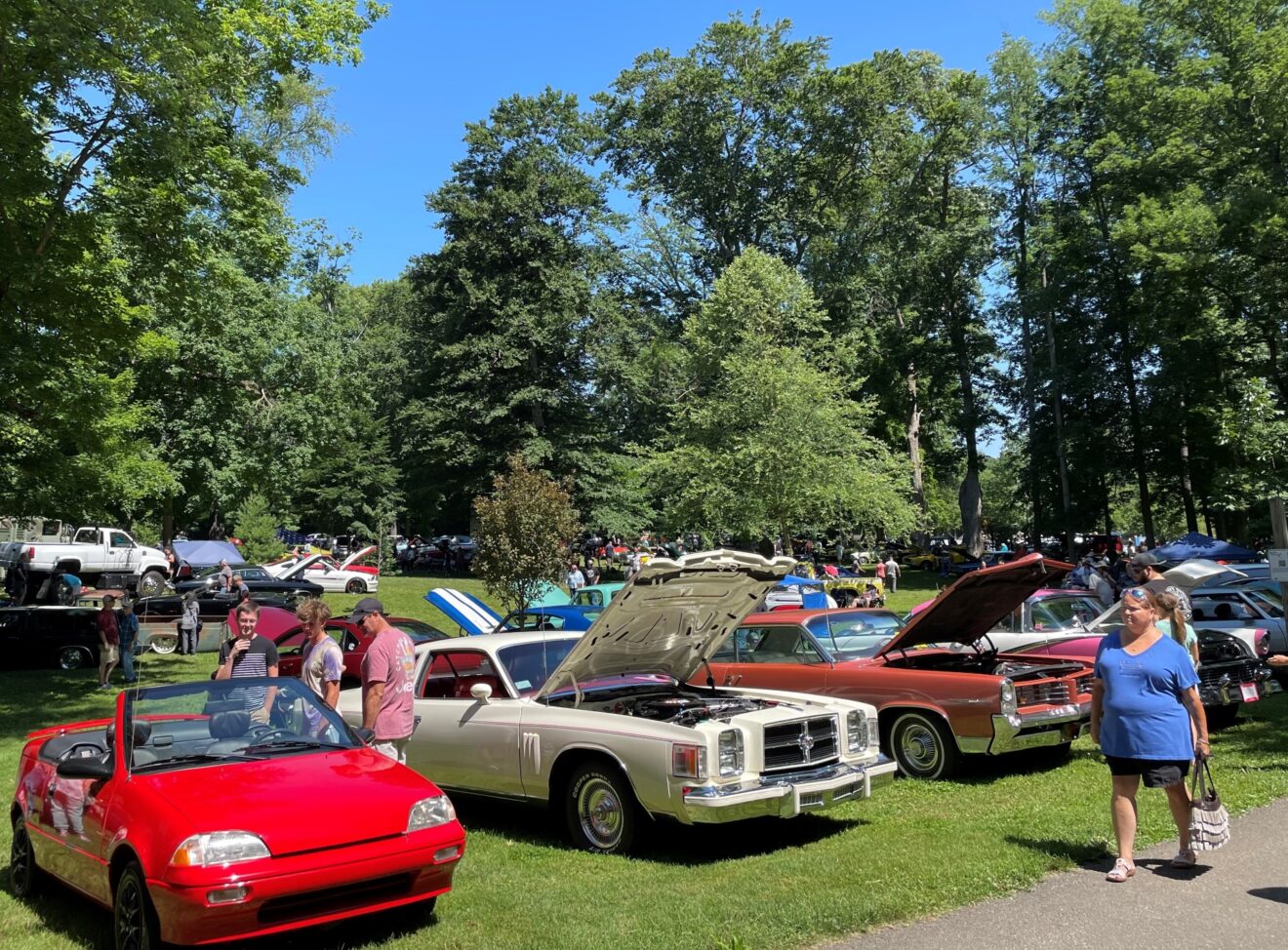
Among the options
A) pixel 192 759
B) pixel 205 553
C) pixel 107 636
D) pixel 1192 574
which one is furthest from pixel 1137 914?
pixel 205 553

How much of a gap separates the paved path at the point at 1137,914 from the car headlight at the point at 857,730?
1.65m

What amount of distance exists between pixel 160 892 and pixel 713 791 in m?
3.05

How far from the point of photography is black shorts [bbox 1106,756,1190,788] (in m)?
5.62

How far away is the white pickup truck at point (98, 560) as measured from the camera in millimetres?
30734

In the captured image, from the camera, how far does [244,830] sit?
4887 millimetres

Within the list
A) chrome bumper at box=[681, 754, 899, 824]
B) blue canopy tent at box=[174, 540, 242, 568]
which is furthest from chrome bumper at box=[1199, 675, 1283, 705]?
blue canopy tent at box=[174, 540, 242, 568]

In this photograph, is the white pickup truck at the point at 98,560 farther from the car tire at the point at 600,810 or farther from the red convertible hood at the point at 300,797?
the red convertible hood at the point at 300,797

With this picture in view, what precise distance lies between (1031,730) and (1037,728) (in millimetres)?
74

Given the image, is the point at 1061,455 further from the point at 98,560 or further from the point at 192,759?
the point at 192,759

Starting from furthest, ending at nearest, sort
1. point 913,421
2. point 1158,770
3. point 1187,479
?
point 913,421, point 1187,479, point 1158,770

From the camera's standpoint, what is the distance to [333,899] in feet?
16.4

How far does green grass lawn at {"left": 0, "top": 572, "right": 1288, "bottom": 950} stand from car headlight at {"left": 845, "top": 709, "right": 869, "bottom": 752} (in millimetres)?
576

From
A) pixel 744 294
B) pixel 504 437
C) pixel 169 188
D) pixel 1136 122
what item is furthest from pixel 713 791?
pixel 504 437

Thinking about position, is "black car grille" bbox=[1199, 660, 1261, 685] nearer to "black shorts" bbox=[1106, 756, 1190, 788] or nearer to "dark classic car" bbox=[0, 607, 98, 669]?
"black shorts" bbox=[1106, 756, 1190, 788]
